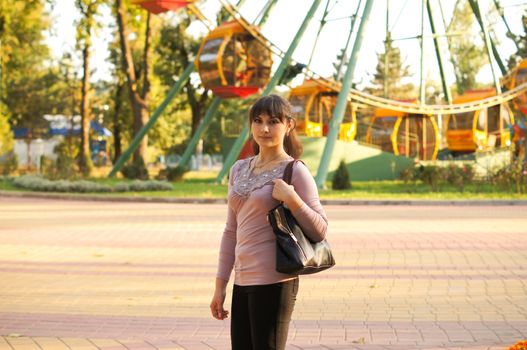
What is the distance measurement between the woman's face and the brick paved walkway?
2911mm

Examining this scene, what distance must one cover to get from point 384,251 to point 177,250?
2.84 meters

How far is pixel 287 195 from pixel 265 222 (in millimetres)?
189

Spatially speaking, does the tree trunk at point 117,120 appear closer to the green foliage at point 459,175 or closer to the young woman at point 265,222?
the green foliage at point 459,175

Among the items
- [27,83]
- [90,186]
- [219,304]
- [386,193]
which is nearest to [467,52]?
[27,83]

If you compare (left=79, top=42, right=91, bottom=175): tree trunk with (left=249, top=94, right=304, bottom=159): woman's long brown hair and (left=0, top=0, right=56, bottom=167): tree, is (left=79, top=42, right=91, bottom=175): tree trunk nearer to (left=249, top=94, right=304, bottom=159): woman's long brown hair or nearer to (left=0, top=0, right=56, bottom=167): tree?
(left=0, top=0, right=56, bottom=167): tree

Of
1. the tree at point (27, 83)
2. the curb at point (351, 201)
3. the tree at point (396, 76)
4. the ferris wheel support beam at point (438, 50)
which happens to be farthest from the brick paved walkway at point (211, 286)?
the tree at point (396, 76)

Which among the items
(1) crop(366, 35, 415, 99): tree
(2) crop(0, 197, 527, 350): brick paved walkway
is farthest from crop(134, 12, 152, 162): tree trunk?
(1) crop(366, 35, 415, 99): tree

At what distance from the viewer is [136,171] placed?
3616cm

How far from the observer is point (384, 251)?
1281 cm

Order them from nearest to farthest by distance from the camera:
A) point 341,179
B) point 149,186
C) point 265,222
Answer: point 265,222 < point 149,186 < point 341,179

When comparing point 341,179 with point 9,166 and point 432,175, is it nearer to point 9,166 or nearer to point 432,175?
point 432,175

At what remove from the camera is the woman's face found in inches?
156

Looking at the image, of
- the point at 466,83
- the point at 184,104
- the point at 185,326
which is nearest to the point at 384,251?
the point at 185,326

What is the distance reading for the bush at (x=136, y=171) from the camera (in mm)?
36062
